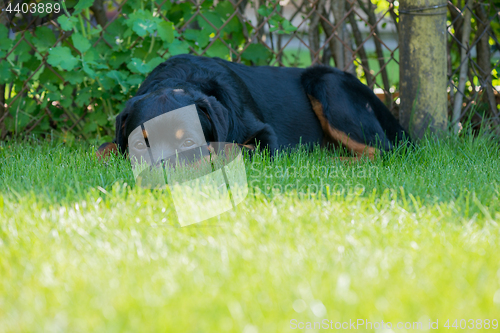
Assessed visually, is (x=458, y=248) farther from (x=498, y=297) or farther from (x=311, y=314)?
(x=311, y=314)

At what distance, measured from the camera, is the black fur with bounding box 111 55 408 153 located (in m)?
2.72

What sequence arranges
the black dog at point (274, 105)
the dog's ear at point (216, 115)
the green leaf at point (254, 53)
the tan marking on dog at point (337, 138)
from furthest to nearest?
the green leaf at point (254, 53) < the tan marking on dog at point (337, 138) < the black dog at point (274, 105) < the dog's ear at point (216, 115)

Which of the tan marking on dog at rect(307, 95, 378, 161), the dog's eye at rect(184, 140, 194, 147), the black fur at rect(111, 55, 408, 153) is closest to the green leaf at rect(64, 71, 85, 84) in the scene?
the black fur at rect(111, 55, 408, 153)

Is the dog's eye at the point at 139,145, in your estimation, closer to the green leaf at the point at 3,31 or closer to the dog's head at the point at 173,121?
the dog's head at the point at 173,121

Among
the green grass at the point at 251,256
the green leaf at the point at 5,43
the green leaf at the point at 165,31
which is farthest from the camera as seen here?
the green leaf at the point at 5,43

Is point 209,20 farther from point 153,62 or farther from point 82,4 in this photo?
point 82,4

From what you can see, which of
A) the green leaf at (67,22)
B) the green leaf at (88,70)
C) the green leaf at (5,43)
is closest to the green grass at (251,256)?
the green leaf at (88,70)

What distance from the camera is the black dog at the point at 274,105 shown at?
2811 mm

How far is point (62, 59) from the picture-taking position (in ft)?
11.7

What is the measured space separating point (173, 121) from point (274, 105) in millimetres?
1107

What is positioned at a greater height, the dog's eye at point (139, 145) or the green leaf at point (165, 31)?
the green leaf at point (165, 31)

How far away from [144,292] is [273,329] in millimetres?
365

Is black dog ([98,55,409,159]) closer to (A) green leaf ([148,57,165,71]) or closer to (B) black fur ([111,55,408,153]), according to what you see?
(B) black fur ([111,55,408,153])

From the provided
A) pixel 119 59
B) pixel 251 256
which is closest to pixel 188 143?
pixel 251 256
